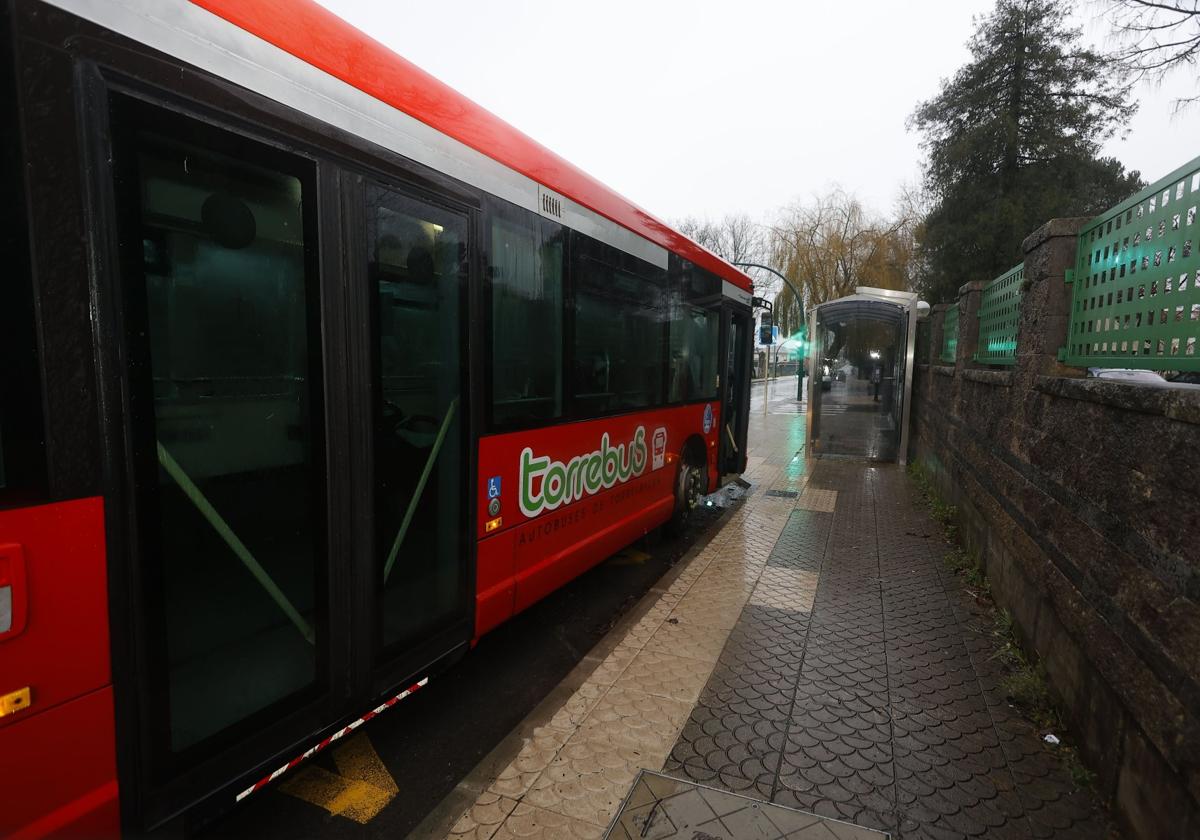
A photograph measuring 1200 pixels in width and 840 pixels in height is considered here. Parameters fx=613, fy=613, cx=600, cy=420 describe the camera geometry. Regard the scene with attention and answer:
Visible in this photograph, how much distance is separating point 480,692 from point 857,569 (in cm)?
400

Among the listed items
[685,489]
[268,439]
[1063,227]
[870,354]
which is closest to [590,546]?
[685,489]

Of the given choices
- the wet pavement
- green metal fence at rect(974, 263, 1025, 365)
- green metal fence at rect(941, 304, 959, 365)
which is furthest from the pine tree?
green metal fence at rect(974, 263, 1025, 365)

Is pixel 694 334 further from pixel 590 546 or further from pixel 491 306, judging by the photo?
pixel 491 306

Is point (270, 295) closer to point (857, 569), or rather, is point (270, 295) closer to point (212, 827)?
point (212, 827)

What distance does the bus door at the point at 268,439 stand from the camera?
77.9 inches

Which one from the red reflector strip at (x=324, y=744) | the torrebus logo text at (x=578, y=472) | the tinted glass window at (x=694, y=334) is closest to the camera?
the red reflector strip at (x=324, y=744)

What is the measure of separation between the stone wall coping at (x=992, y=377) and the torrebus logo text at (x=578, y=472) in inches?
125

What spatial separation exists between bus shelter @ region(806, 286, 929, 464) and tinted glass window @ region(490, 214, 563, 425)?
9.67 meters

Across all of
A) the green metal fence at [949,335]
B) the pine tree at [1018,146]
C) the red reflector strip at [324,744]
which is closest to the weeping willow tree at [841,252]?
the pine tree at [1018,146]

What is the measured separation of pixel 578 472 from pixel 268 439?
2441 millimetres

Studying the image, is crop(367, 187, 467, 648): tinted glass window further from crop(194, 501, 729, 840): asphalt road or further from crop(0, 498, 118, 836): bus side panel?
crop(0, 498, 118, 836): bus side panel

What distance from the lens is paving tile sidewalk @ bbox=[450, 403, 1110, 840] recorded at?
2758mm

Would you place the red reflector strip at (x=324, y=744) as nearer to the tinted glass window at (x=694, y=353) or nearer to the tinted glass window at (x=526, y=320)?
the tinted glass window at (x=526, y=320)

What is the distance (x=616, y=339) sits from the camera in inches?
199
